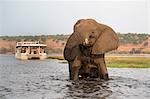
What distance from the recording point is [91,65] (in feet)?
41.7

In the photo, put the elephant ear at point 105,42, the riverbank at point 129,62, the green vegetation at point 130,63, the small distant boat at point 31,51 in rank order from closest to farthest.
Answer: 1. the elephant ear at point 105,42
2. the green vegetation at point 130,63
3. the riverbank at point 129,62
4. the small distant boat at point 31,51

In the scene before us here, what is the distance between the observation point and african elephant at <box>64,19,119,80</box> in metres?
12.5

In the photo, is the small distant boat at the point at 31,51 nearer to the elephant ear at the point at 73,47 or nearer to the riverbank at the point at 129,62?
the riverbank at the point at 129,62

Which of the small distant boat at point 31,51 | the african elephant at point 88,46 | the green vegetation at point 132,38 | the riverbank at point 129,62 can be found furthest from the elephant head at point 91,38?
the green vegetation at point 132,38

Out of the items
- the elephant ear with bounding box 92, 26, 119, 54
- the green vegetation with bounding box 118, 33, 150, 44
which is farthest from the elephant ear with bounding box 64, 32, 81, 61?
the green vegetation with bounding box 118, 33, 150, 44

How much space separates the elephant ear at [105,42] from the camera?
12.8 metres

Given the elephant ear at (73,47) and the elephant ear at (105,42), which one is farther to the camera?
the elephant ear at (105,42)

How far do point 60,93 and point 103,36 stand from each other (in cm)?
363

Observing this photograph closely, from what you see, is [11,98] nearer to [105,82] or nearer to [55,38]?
[105,82]

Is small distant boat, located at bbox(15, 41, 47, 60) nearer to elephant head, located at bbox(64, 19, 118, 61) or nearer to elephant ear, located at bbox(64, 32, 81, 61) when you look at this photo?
elephant head, located at bbox(64, 19, 118, 61)

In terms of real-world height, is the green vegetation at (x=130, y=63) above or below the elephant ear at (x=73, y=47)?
below

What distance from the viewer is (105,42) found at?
43.6 feet

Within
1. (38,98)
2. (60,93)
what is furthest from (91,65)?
(38,98)

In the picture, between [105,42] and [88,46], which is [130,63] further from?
[88,46]
